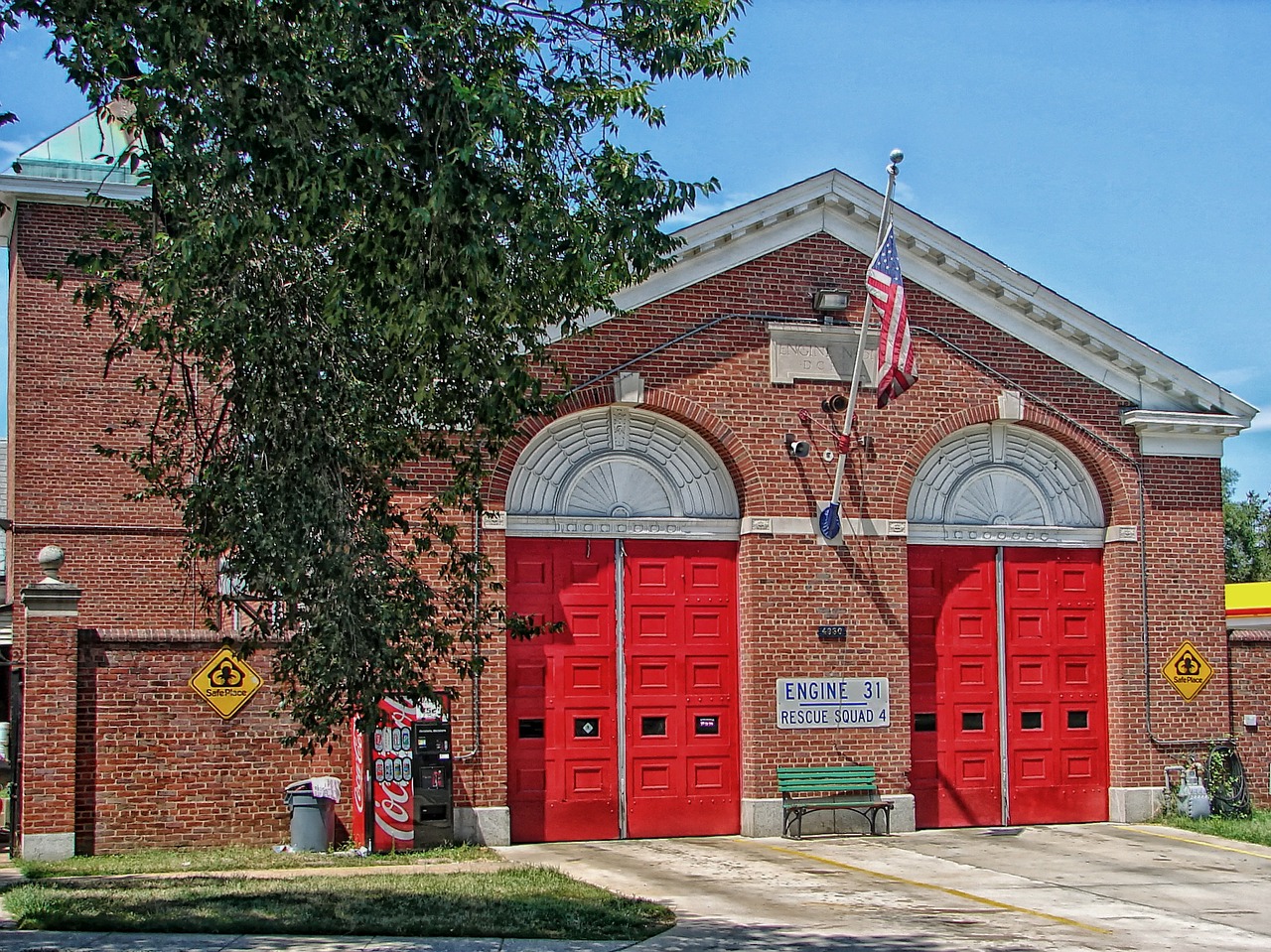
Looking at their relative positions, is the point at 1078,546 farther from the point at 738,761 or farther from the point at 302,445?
the point at 302,445

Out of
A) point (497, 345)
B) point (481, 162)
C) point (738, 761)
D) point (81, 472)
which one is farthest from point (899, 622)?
point (81, 472)

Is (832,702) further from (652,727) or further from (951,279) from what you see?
(951,279)

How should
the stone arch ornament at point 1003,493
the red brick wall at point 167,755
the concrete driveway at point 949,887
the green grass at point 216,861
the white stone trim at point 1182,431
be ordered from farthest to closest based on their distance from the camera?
the white stone trim at point 1182,431 → the stone arch ornament at point 1003,493 → the red brick wall at point 167,755 → the green grass at point 216,861 → the concrete driveway at point 949,887

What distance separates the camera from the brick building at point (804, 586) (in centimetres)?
1636

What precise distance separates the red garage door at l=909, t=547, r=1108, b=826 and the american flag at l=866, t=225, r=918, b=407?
2.44 metres

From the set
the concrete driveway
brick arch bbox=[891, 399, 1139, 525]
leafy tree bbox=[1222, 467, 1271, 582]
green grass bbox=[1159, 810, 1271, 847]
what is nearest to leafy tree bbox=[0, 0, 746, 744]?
the concrete driveway

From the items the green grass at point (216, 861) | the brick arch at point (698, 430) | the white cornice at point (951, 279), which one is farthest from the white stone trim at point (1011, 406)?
the green grass at point (216, 861)

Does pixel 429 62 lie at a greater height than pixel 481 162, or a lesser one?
greater

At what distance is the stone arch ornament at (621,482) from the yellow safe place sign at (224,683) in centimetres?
339

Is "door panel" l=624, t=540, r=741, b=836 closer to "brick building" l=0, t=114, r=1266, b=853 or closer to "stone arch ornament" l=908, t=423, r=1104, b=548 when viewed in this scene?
"brick building" l=0, t=114, r=1266, b=853

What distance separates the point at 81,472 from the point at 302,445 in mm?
17251

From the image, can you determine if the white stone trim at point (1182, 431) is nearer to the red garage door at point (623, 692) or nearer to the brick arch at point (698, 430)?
the brick arch at point (698, 430)

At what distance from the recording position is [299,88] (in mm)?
8914

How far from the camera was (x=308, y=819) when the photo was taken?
15445mm
